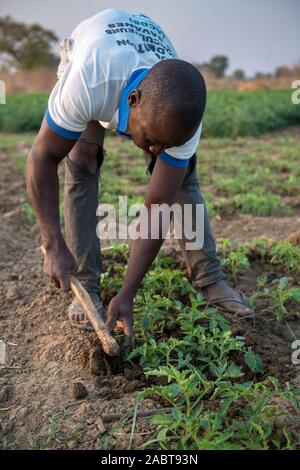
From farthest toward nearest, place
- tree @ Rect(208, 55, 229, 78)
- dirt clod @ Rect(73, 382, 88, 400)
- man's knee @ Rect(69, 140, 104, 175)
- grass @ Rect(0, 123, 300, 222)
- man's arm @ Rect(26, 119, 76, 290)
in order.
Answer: tree @ Rect(208, 55, 229, 78) → grass @ Rect(0, 123, 300, 222) → man's knee @ Rect(69, 140, 104, 175) → man's arm @ Rect(26, 119, 76, 290) → dirt clod @ Rect(73, 382, 88, 400)

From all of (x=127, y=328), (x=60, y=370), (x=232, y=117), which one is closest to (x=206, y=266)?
(x=127, y=328)

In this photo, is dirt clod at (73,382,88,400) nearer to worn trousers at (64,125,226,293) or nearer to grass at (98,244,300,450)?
grass at (98,244,300,450)

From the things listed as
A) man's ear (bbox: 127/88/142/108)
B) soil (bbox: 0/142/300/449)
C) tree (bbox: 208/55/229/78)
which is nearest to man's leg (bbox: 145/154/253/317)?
soil (bbox: 0/142/300/449)

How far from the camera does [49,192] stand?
246 cm

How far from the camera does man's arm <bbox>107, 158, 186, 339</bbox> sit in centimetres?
244

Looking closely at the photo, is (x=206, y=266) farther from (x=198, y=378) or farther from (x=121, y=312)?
(x=198, y=378)

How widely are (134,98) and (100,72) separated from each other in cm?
19

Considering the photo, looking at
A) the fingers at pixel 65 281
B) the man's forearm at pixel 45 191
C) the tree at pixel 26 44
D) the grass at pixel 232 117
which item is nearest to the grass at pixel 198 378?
the fingers at pixel 65 281

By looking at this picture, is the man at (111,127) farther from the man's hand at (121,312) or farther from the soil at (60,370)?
the soil at (60,370)

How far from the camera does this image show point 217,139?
984 cm

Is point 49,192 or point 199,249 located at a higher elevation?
point 49,192

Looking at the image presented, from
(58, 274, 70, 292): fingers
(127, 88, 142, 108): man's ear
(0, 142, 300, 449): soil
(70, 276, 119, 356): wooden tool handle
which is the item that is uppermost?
(127, 88, 142, 108): man's ear
